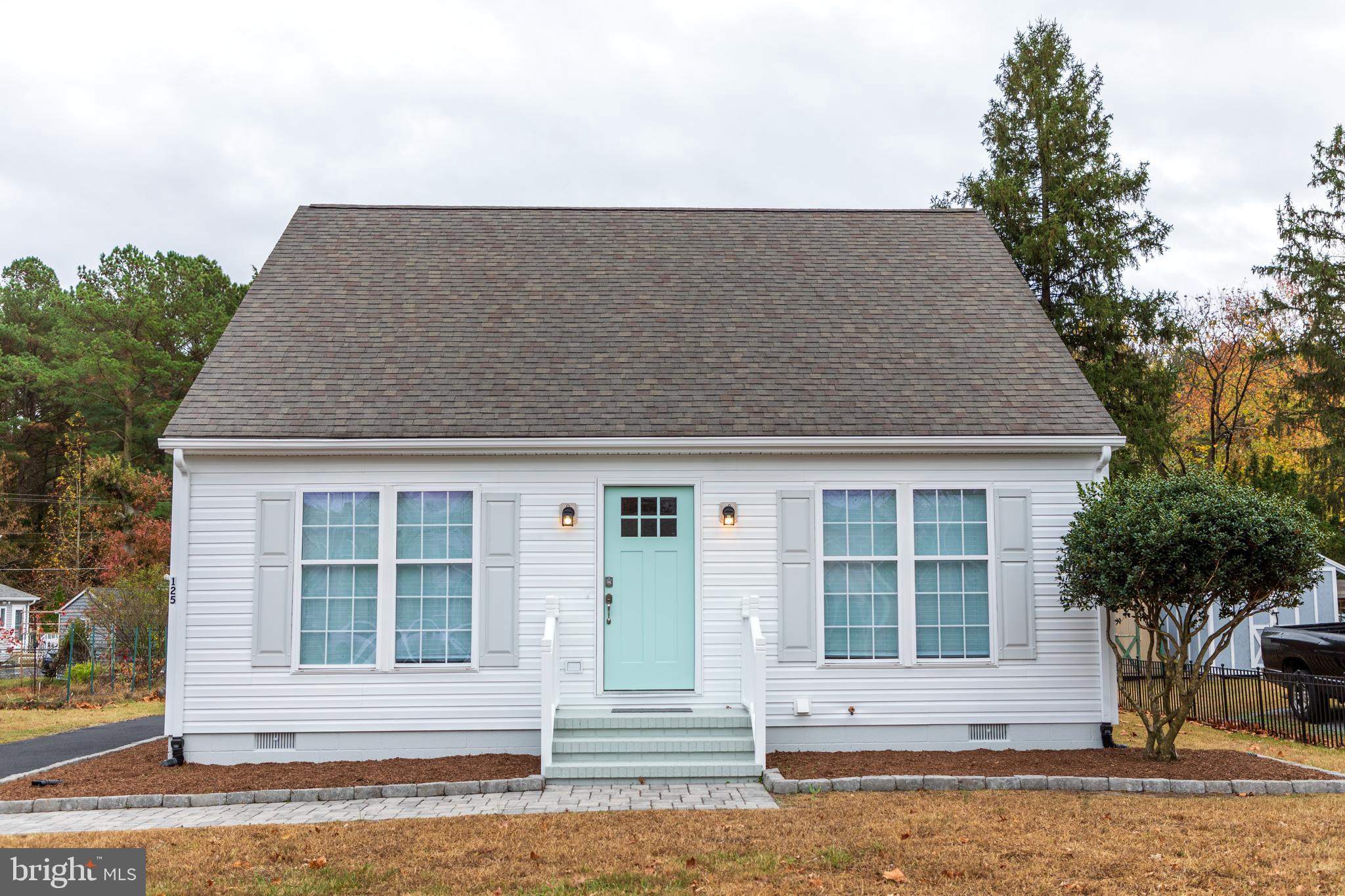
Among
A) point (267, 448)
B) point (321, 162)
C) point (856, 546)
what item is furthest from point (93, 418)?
point (856, 546)

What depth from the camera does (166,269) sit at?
31406 mm

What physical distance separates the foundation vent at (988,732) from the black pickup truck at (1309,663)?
371 centimetres

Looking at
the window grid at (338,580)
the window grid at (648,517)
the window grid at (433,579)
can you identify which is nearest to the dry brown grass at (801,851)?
the window grid at (433,579)

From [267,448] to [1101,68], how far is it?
18563 mm

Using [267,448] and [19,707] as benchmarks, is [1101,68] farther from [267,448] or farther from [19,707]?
[19,707]

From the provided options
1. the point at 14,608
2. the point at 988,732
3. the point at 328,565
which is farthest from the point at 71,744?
the point at 14,608

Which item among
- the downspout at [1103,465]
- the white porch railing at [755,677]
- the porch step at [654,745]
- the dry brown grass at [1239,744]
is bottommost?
the dry brown grass at [1239,744]

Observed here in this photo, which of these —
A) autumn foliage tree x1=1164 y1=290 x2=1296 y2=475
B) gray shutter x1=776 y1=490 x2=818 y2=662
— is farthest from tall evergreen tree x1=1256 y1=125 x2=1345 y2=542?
gray shutter x1=776 y1=490 x2=818 y2=662

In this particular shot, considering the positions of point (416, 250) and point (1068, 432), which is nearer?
point (1068, 432)

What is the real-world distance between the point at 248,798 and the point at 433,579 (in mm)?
2497

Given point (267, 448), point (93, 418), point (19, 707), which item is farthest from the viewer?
point (93, 418)

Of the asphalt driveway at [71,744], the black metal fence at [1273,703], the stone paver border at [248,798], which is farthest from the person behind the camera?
the black metal fence at [1273,703]

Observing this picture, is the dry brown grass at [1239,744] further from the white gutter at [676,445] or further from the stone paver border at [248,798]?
the stone paver border at [248,798]
